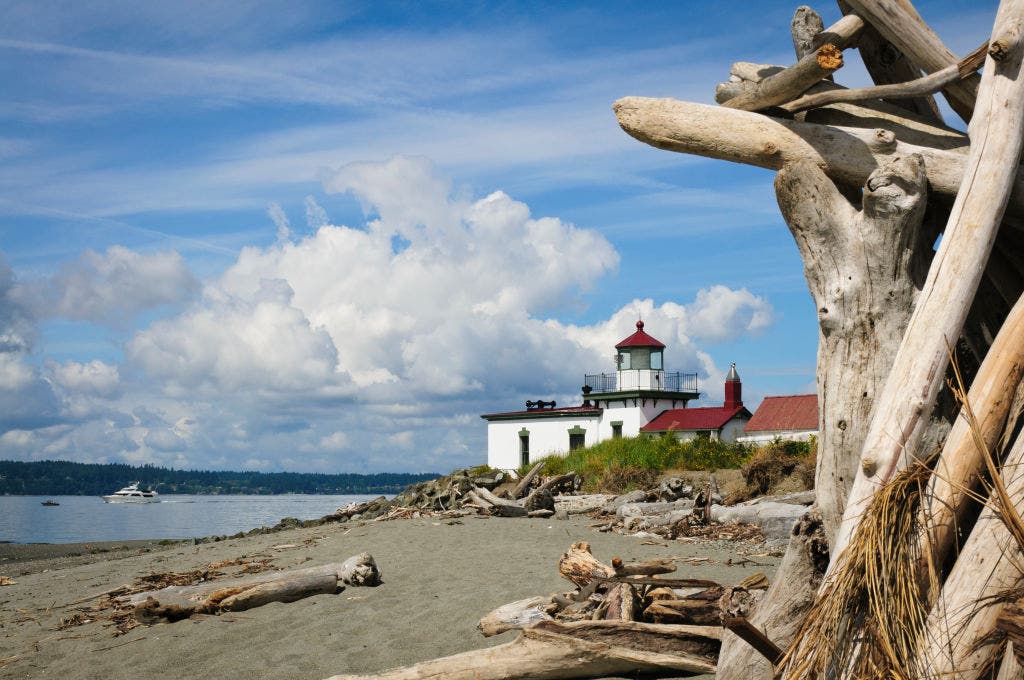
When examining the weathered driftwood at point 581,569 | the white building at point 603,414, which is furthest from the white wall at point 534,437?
the weathered driftwood at point 581,569

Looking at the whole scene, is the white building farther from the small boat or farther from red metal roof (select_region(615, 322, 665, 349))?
the small boat

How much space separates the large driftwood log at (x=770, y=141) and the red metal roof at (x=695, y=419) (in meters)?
35.3

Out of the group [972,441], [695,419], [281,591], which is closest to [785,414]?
[695,419]

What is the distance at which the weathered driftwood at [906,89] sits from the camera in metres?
4.92

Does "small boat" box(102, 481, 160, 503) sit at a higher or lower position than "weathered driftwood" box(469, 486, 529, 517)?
lower

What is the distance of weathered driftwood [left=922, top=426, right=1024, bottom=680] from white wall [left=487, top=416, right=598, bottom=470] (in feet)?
124

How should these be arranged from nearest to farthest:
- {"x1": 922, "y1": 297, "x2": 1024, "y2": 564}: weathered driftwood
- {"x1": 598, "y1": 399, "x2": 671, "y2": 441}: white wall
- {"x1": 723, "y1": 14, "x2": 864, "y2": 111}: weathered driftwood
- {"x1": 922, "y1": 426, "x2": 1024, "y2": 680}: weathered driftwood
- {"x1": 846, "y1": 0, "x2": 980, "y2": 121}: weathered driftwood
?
{"x1": 922, "y1": 426, "x2": 1024, "y2": 680}: weathered driftwood, {"x1": 922, "y1": 297, "x2": 1024, "y2": 564}: weathered driftwood, {"x1": 723, "y1": 14, "x2": 864, "y2": 111}: weathered driftwood, {"x1": 846, "y1": 0, "x2": 980, "y2": 121}: weathered driftwood, {"x1": 598, "y1": 399, "x2": 671, "y2": 441}: white wall

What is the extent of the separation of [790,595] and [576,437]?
38.1 metres

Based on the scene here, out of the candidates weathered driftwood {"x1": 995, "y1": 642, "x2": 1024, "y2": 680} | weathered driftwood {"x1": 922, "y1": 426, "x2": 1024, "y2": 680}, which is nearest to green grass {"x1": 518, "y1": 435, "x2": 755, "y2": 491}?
weathered driftwood {"x1": 922, "y1": 426, "x2": 1024, "y2": 680}

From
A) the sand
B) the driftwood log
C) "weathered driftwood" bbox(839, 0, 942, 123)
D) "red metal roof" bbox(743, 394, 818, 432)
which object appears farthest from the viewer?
"red metal roof" bbox(743, 394, 818, 432)

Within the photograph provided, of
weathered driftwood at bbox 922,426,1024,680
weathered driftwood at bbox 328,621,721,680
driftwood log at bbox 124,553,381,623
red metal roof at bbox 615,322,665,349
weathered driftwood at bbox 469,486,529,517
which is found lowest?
weathered driftwood at bbox 469,486,529,517

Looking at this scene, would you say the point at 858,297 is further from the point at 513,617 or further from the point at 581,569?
the point at 513,617

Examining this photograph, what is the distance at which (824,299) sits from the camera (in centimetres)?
480

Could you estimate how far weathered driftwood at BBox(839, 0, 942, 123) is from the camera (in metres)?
5.75
